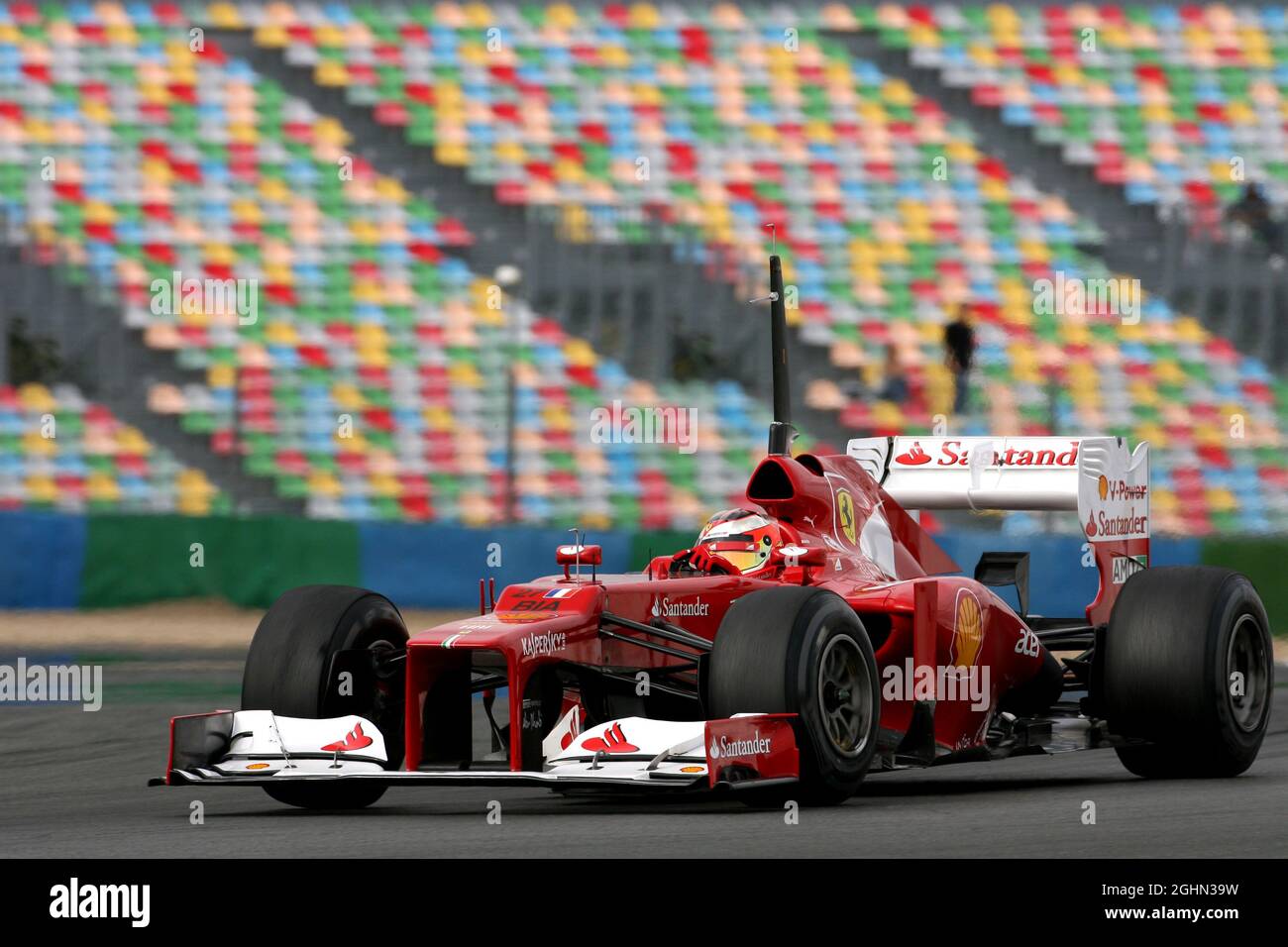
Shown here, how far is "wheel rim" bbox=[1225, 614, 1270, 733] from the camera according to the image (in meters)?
10.4

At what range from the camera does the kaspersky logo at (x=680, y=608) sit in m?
9.47

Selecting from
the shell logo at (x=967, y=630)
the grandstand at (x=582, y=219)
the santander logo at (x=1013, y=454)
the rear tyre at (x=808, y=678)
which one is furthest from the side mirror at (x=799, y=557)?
the grandstand at (x=582, y=219)

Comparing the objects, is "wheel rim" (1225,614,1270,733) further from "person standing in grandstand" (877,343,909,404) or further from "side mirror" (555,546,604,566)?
"person standing in grandstand" (877,343,909,404)

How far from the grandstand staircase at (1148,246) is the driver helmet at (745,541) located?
33.7ft

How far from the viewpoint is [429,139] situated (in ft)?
67.3

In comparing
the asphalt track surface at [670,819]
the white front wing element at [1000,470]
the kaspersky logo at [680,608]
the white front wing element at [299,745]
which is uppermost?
A: the white front wing element at [1000,470]

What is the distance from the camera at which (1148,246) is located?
64.8 ft

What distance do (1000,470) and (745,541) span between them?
2.05 metres

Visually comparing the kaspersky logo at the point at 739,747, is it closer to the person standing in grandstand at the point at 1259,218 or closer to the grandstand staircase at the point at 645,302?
the grandstand staircase at the point at 645,302

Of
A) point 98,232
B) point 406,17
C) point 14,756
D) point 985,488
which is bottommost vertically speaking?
point 14,756

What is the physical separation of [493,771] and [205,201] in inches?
499

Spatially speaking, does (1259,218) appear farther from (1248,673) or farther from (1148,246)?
(1248,673)
